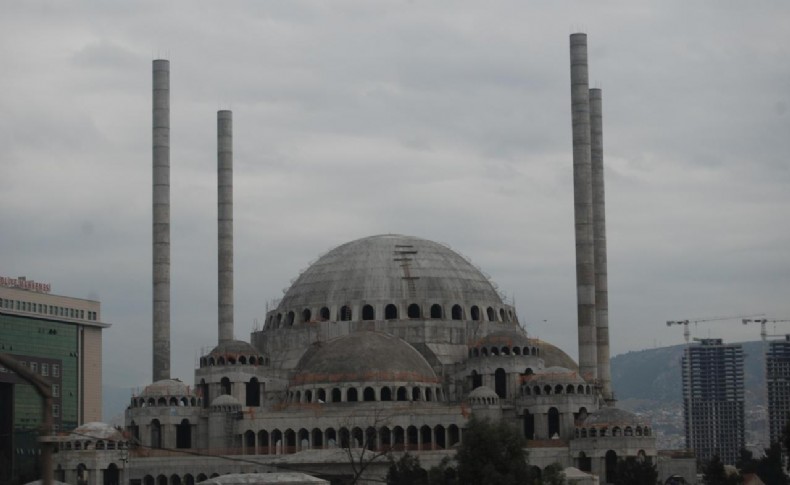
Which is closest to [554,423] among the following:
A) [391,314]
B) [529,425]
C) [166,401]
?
[529,425]

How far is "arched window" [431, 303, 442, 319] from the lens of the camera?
370 ft

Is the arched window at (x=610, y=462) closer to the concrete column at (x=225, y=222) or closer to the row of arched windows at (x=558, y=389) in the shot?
the row of arched windows at (x=558, y=389)

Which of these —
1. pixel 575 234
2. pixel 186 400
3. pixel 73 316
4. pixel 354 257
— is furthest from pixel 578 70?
pixel 73 316

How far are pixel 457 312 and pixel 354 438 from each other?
63.8 ft

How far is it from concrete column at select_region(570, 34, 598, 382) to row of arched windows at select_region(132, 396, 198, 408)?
89.8 feet

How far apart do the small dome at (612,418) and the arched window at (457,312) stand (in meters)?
17.1

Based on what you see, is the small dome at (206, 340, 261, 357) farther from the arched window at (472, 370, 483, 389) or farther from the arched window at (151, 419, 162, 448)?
the arched window at (472, 370, 483, 389)

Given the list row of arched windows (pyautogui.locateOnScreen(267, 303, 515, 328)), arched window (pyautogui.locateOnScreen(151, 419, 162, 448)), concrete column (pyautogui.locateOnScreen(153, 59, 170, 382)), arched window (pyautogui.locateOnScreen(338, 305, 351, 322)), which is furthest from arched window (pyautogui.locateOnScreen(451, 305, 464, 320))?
arched window (pyautogui.locateOnScreen(151, 419, 162, 448))

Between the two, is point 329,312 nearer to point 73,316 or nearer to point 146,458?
point 146,458

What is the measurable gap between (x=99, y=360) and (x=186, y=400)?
61.8 m

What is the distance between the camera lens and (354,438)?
317ft

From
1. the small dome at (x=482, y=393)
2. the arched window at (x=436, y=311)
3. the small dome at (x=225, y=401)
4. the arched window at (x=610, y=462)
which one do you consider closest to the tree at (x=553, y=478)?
the arched window at (x=610, y=462)

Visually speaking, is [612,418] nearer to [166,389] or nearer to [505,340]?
[505,340]

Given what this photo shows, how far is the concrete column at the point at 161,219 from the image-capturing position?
113m
